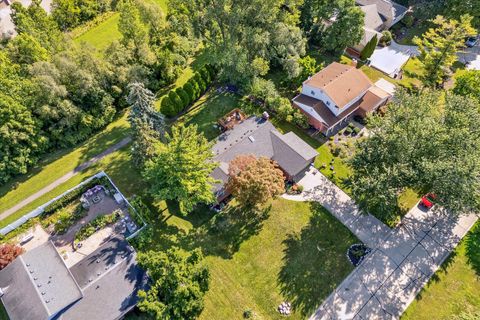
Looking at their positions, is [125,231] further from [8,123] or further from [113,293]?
[8,123]

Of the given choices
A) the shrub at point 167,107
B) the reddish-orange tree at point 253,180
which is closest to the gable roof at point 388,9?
the shrub at point 167,107

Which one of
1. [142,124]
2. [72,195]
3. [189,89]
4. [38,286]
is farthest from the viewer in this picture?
[189,89]

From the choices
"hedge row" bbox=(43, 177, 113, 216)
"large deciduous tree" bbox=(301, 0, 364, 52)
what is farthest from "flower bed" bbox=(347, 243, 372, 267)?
"large deciduous tree" bbox=(301, 0, 364, 52)

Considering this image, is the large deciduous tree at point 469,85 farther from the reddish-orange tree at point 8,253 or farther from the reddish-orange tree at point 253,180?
the reddish-orange tree at point 8,253

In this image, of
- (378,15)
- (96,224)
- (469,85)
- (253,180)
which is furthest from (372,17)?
(96,224)

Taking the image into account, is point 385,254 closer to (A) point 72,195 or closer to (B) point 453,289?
(B) point 453,289

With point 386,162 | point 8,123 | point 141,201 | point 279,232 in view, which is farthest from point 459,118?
point 8,123
